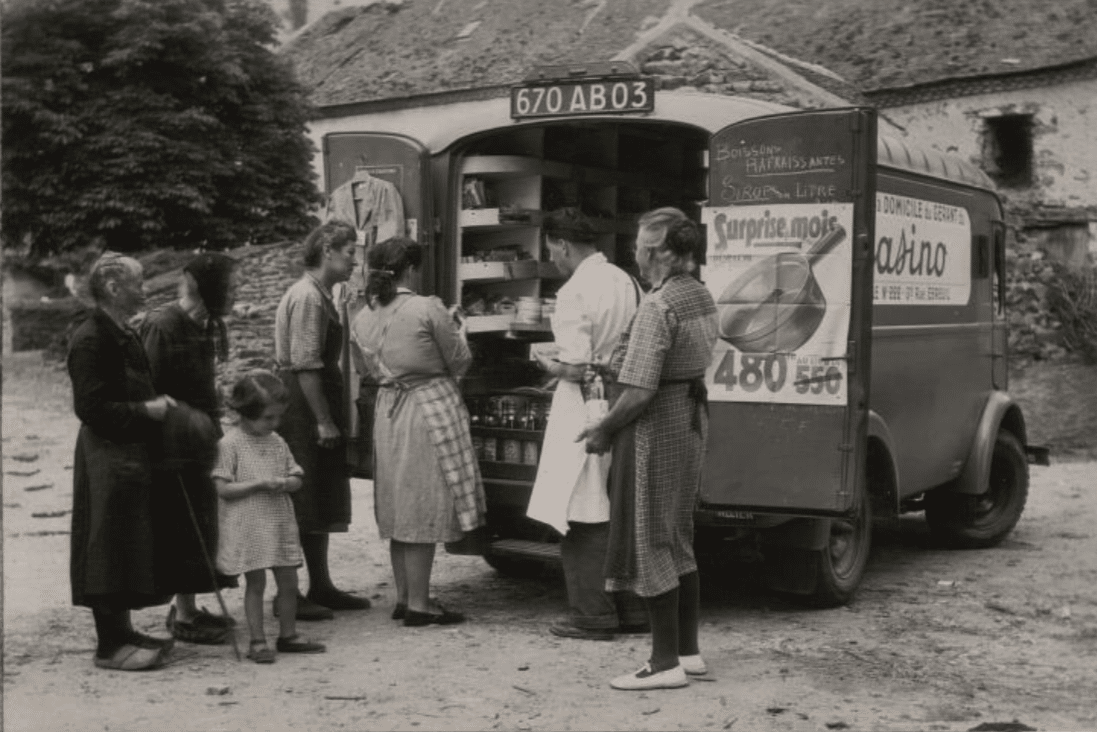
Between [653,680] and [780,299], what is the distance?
76.0 inches

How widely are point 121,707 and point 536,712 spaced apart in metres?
1.60

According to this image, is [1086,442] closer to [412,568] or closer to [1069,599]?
[1069,599]

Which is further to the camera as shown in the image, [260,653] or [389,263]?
[389,263]

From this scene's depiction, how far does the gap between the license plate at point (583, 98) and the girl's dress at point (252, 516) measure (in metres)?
2.22

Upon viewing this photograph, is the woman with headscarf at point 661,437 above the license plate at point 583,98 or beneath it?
beneath

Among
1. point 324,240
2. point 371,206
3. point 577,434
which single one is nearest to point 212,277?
point 324,240

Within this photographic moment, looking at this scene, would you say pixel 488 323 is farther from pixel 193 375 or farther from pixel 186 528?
pixel 186 528

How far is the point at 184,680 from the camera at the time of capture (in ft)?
20.7

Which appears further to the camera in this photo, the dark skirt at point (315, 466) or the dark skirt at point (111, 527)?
the dark skirt at point (315, 466)

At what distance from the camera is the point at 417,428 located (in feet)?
24.0

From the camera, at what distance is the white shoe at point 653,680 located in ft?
Answer: 19.8

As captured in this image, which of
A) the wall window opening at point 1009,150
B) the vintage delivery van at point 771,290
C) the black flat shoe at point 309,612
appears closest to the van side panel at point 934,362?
the vintage delivery van at point 771,290

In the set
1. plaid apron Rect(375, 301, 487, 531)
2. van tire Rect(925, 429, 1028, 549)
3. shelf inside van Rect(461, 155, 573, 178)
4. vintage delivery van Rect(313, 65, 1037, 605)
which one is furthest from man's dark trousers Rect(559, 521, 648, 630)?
van tire Rect(925, 429, 1028, 549)

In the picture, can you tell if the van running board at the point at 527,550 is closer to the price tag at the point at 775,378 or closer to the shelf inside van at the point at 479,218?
the price tag at the point at 775,378
